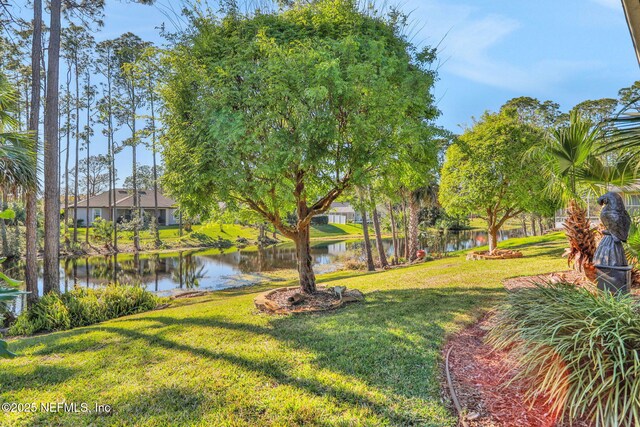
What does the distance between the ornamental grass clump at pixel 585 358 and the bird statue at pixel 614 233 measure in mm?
1748

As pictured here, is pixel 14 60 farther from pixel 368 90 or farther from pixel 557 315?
pixel 557 315

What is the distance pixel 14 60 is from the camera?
14914 mm

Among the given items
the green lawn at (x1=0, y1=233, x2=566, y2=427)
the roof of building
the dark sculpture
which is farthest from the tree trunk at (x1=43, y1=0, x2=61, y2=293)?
the roof of building

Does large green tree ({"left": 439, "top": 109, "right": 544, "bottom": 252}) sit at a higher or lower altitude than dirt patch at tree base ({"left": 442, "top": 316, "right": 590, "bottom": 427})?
higher

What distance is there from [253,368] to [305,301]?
322cm

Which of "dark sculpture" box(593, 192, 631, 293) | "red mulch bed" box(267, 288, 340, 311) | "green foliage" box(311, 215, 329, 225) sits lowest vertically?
"red mulch bed" box(267, 288, 340, 311)

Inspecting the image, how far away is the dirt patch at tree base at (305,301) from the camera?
22.5 ft

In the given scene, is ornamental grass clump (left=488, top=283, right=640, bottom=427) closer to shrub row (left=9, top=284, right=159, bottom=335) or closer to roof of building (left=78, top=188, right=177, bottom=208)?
shrub row (left=9, top=284, right=159, bottom=335)

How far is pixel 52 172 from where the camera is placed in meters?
9.27

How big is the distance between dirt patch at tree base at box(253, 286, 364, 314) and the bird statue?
4.52 meters

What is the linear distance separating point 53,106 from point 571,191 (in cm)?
1335

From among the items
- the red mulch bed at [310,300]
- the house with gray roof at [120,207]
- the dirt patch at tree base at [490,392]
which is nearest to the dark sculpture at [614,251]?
the dirt patch at tree base at [490,392]

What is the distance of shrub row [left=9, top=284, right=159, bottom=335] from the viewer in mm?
8172

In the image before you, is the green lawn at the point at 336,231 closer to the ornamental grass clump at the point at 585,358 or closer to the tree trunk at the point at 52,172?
the tree trunk at the point at 52,172
